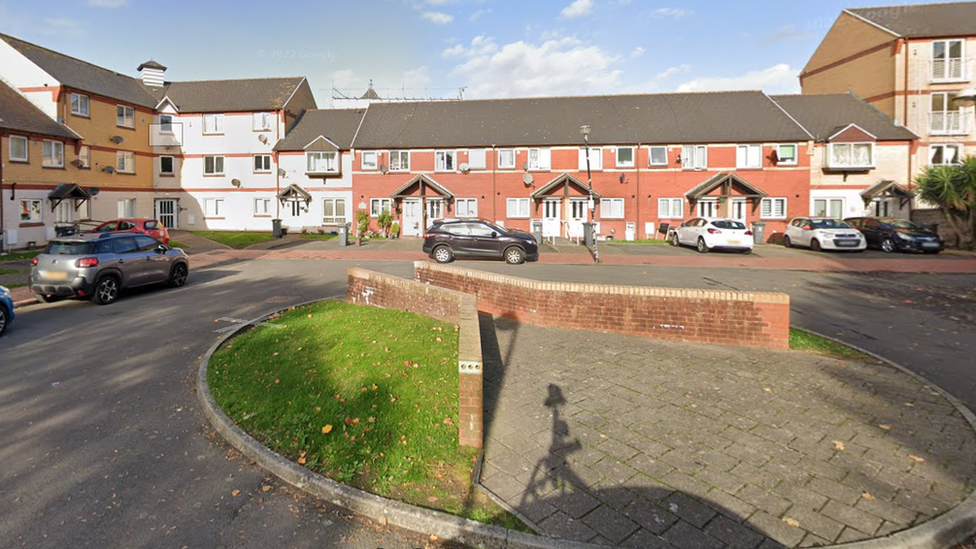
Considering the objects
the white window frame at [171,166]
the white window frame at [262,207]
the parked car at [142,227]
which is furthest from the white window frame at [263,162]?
the parked car at [142,227]

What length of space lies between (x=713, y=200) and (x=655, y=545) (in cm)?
3287

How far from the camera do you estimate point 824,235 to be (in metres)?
24.5

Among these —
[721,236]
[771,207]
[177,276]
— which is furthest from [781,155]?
[177,276]

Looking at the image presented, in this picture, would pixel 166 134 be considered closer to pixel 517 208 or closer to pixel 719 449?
pixel 517 208

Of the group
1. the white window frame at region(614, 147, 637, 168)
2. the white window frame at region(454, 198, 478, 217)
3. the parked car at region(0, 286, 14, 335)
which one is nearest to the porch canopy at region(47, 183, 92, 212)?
the white window frame at region(454, 198, 478, 217)

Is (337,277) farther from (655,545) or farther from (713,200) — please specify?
(713,200)

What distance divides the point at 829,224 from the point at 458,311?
83.4ft

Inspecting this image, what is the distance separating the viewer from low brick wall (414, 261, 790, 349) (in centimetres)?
766

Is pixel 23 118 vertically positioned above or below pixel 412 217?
above

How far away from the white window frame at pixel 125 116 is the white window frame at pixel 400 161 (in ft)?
62.3

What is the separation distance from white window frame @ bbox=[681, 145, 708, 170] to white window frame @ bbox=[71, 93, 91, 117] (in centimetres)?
3934

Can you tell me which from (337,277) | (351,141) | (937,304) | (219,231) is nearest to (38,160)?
(219,231)

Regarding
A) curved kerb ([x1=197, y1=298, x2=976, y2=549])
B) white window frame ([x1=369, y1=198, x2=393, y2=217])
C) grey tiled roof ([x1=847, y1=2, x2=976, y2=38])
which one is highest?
grey tiled roof ([x1=847, y1=2, x2=976, y2=38])

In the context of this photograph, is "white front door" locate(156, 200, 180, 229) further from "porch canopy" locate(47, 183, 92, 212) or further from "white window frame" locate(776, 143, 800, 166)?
"white window frame" locate(776, 143, 800, 166)
